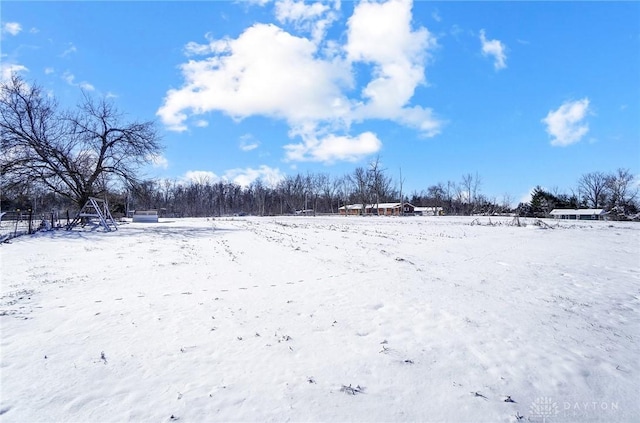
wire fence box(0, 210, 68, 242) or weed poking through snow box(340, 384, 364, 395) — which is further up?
wire fence box(0, 210, 68, 242)

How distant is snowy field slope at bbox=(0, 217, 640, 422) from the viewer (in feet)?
11.4

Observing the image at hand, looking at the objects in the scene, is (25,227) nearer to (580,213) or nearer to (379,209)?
(580,213)

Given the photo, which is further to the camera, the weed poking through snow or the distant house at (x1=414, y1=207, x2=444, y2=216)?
the distant house at (x1=414, y1=207, x2=444, y2=216)

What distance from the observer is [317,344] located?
4.86 metres

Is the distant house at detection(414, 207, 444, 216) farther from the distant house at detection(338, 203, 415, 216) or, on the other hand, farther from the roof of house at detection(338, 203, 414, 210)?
the roof of house at detection(338, 203, 414, 210)

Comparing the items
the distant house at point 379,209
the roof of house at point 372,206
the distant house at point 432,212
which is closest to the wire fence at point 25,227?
the distant house at point 432,212

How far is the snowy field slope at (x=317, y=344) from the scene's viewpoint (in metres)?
3.48

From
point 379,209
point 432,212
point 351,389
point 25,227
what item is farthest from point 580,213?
point 25,227

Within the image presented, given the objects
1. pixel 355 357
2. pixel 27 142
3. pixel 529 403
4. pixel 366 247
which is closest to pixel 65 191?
pixel 27 142

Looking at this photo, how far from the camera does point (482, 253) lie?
13484mm

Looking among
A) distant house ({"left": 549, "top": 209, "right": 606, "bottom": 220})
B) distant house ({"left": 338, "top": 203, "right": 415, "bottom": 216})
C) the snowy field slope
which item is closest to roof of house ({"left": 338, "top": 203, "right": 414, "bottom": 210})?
distant house ({"left": 338, "top": 203, "right": 415, "bottom": 216})

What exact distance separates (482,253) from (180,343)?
39.1 ft

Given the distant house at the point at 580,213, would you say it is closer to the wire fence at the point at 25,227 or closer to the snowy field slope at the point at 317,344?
the snowy field slope at the point at 317,344

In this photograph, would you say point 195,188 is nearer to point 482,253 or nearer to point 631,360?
point 482,253
